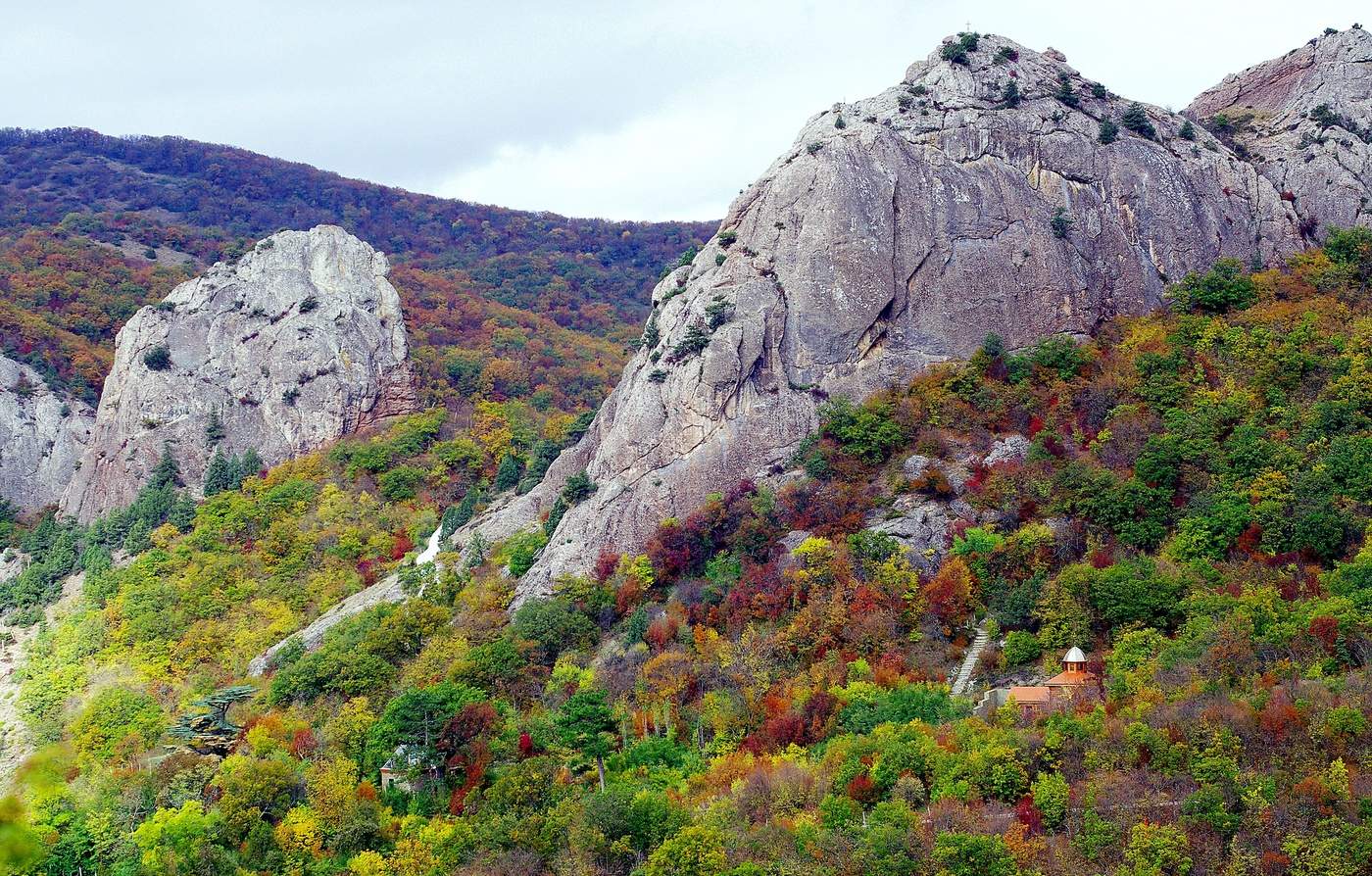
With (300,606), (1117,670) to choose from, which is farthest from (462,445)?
(1117,670)

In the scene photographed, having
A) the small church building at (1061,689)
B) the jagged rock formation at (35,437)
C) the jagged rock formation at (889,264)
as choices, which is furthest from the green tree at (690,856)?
the jagged rock formation at (35,437)

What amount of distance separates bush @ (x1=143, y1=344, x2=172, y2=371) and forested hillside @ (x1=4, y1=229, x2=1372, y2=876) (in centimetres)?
1590

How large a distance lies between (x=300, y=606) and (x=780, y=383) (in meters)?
21.1

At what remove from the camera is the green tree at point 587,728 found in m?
40.1

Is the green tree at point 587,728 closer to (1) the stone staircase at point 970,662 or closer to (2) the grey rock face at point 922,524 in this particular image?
(1) the stone staircase at point 970,662

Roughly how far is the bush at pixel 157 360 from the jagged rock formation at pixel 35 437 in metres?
6.92

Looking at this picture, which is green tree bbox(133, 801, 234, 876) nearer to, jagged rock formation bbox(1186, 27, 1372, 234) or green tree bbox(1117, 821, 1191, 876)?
green tree bbox(1117, 821, 1191, 876)

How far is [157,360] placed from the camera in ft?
231

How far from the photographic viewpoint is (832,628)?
42.6 metres

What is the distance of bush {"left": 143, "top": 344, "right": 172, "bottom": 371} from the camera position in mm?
70312

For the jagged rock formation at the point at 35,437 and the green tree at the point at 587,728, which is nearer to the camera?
the green tree at the point at 587,728

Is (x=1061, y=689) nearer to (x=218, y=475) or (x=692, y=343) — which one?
(x=692, y=343)

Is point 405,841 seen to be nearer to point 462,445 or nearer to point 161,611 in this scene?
point 161,611

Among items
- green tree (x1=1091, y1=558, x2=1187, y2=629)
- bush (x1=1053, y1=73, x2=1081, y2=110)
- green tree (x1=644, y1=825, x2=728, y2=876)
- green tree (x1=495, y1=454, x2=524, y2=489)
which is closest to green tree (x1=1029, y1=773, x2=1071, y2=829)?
green tree (x1=1091, y1=558, x2=1187, y2=629)
